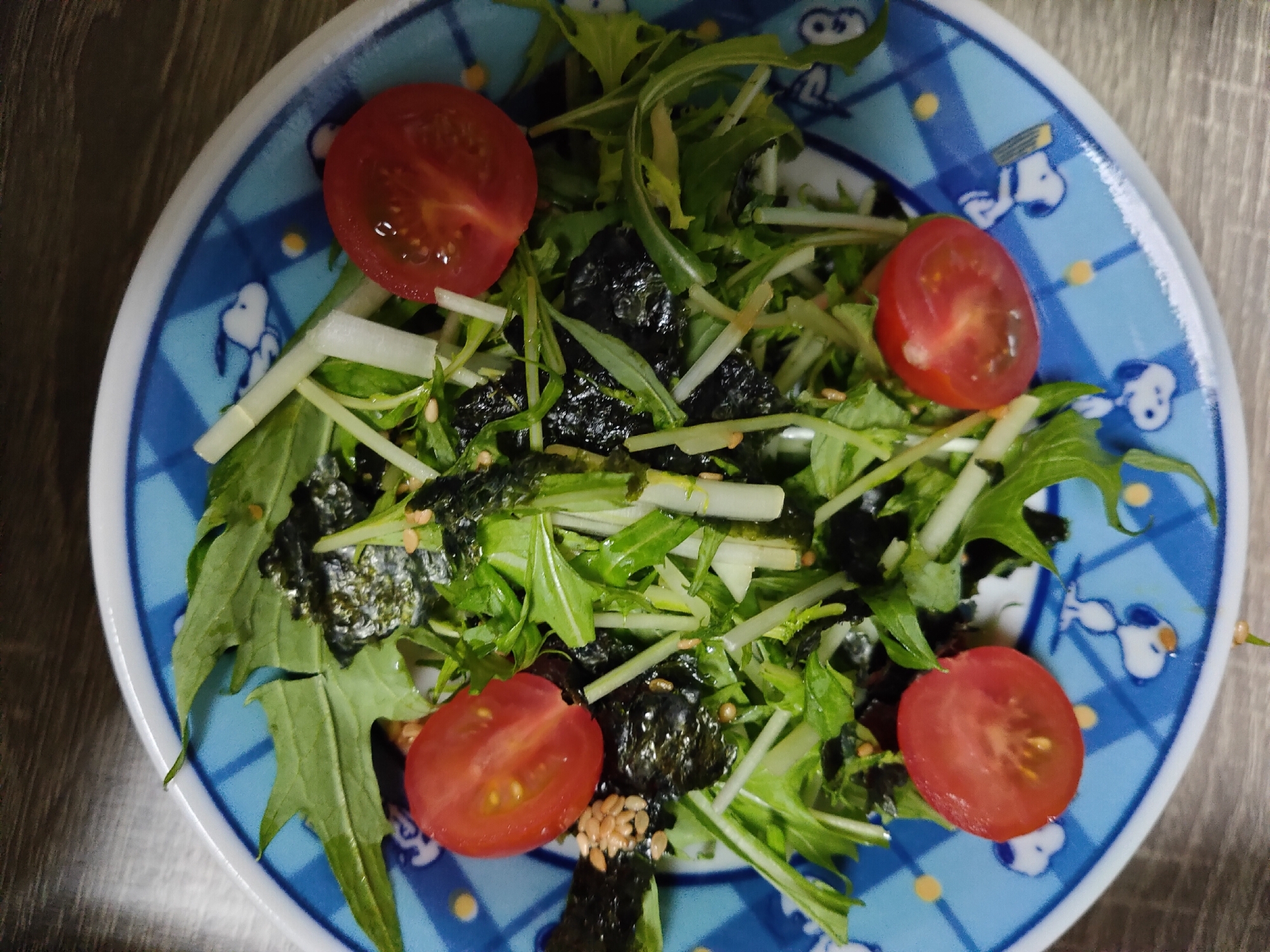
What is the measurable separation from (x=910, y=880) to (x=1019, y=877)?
235 mm

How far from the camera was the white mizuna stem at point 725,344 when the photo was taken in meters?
1.43

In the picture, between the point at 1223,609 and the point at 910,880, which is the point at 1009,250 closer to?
the point at 1223,609

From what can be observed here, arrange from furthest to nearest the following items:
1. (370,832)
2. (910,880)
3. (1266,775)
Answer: (1266,775) → (910,880) → (370,832)

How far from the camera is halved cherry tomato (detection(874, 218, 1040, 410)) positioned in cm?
146

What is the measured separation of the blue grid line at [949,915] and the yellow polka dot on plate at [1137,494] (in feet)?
3.04

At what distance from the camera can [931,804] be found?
157 cm

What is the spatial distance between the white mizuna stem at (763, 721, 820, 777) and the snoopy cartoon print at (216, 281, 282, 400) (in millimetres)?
1346

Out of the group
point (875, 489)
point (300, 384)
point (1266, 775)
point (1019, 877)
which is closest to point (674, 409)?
point (875, 489)

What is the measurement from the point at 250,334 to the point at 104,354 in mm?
539

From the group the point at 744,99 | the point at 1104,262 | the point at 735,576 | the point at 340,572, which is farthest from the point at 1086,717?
the point at 340,572

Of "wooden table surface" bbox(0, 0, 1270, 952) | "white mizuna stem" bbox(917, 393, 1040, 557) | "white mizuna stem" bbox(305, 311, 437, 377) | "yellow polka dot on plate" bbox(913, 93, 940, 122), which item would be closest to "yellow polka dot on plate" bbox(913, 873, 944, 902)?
"wooden table surface" bbox(0, 0, 1270, 952)

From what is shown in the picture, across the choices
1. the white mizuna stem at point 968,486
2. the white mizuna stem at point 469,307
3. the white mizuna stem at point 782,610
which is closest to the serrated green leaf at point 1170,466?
the white mizuna stem at point 968,486

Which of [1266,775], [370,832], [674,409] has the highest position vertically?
[674,409]

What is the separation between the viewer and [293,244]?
144cm
